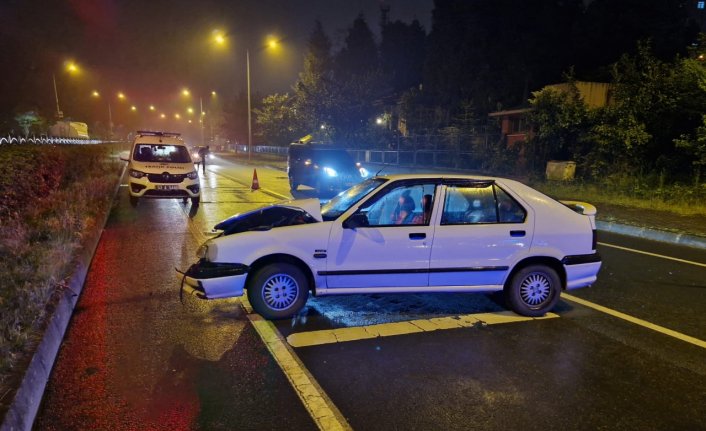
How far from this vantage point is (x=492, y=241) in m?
5.05

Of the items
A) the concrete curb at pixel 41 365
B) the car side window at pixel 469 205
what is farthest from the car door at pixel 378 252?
the concrete curb at pixel 41 365

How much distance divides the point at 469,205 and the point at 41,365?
4202mm

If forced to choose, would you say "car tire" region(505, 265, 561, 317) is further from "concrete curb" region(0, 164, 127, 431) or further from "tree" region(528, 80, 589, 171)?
"tree" region(528, 80, 589, 171)

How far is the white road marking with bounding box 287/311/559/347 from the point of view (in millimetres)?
4551

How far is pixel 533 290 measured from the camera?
5.29 metres

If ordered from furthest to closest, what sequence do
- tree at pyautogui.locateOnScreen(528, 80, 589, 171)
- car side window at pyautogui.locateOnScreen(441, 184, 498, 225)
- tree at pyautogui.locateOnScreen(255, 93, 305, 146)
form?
1. tree at pyautogui.locateOnScreen(255, 93, 305, 146)
2. tree at pyautogui.locateOnScreen(528, 80, 589, 171)
3. car side window at pyautogui.locateOnScreen(441, 184, 498, 225)

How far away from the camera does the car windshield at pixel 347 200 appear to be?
512 centimetres

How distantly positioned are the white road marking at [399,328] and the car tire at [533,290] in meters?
0.10

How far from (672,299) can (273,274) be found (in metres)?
4.99

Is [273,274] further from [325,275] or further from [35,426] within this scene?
[35,426]

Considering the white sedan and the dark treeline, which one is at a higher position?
the dark treeline

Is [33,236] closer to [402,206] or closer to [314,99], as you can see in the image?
[402,206]

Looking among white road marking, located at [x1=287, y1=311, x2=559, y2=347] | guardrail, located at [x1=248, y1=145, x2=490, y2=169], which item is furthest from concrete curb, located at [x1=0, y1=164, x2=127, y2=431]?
guardrail, located at [x1=248, y1=145, x2=490, y2=169]

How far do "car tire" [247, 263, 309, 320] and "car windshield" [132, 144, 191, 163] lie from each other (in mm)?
8936
